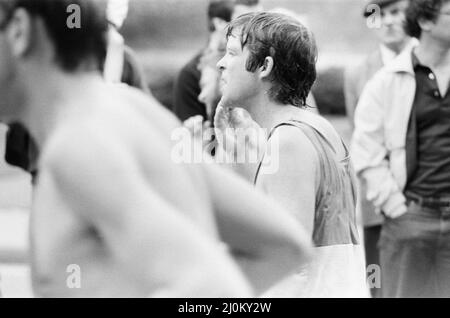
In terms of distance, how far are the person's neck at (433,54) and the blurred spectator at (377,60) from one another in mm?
340

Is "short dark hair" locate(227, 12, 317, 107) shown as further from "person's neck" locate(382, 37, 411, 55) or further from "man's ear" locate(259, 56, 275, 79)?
"person's neck" locate(382, 37, 411, 55)

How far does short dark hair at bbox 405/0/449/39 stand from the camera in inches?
199

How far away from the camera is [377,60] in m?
5.61

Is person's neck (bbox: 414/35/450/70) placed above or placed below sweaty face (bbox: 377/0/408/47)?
below

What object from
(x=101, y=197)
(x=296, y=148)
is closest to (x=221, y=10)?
(x=296, y=148)

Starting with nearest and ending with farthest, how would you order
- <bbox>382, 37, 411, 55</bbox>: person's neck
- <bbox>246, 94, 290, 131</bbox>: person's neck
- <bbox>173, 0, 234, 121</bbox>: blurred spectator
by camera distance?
<bbox>246, 94, 290, 131</bbox>: person's neck < <bbox>173, 0, 234, 121</bbox>: blurred spectator < <bbox>382, 37, 411, 55</bbox>: person's neck

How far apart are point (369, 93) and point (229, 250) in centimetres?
335

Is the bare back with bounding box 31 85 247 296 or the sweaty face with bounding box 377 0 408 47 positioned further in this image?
the sweaty face with bounding box 377 0 408 47

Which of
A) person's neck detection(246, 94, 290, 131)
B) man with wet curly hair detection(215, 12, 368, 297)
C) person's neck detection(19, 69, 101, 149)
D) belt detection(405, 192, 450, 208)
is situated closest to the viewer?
person's neck detection(19, 69, 101, 149)

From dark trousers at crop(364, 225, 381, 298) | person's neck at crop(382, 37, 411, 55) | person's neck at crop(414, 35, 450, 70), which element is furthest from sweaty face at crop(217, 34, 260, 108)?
person's neck at crop(382, 37, 411, 55)

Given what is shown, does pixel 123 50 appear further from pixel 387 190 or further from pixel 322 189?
pixel 322 189

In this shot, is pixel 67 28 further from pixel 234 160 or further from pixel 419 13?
pixel 419 13

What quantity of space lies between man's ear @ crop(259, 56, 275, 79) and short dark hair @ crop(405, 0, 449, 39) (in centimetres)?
194

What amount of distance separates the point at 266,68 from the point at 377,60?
2.37 m
